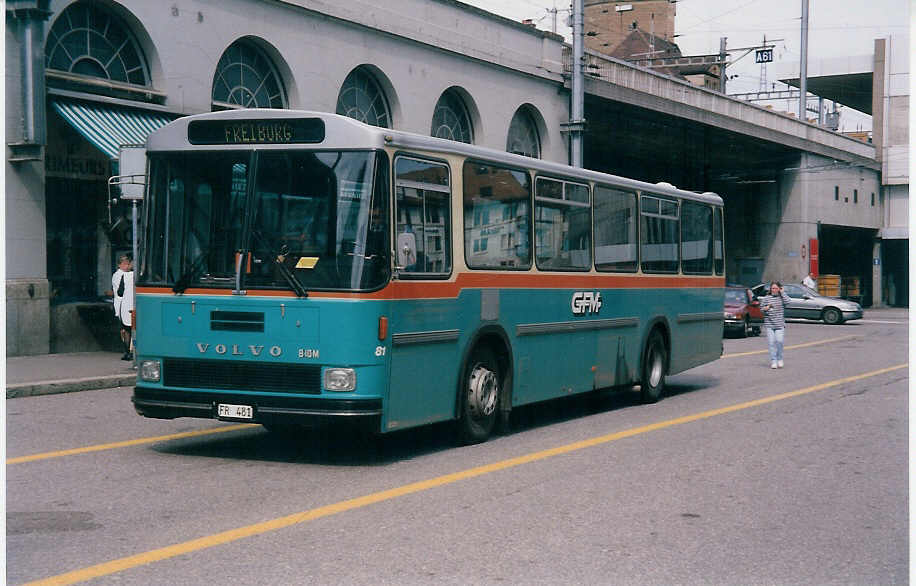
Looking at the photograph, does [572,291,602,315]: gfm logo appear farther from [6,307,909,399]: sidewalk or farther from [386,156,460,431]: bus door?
[6,307,909,399]: sidewalk

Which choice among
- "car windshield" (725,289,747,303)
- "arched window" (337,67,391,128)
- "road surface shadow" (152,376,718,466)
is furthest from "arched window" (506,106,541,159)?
"road surface shadow" (152,376,718,466)

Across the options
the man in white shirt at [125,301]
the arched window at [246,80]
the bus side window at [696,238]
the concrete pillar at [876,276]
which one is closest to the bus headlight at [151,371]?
the bus side window at [696,238]

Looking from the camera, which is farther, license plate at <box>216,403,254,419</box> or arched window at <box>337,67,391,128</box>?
arched window at <box>337,67,391,128</box>

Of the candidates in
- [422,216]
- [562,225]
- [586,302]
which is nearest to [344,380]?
[422,216]

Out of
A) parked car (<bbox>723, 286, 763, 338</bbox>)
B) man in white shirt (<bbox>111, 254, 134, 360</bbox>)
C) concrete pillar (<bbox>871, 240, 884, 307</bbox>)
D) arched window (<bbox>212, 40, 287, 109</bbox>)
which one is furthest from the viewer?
concrete pillar (<bbox>871, 240, 884, 307</bbox>)

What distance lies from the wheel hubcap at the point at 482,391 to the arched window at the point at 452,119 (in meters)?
18.9

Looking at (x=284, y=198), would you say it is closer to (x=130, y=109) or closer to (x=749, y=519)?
(x=749, y=519)

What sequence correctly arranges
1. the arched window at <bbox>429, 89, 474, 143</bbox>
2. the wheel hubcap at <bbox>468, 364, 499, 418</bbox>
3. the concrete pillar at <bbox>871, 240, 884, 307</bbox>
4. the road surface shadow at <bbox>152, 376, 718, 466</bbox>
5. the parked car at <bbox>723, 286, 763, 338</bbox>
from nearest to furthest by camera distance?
the road surface shadow at <bbox>152, 376, 718, 466</bbox> < the wheel hubcap at <bbox>468, 364, 499, 418</bbox> < the arched window at <bbox>429, 89, 474, 143</bbox> < the parked car at <bbox>723, 286, 763, 338</bbox> < the concrete pillar at <bbox>871, 240, 884, 307</bbox>

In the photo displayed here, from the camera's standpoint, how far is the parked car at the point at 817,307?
40.9 metres

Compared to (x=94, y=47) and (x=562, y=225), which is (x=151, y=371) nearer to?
(x=562, y=225)

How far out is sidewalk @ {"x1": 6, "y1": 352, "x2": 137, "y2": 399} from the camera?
48.1 ft

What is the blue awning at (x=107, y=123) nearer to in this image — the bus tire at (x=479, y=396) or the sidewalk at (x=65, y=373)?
the sidewalk at (x=65, y=373)

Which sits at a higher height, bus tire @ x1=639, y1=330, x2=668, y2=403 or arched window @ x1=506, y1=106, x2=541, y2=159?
arched window @ x1=506, y1=106, x2=541, y2=159

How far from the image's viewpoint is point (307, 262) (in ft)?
29.4
